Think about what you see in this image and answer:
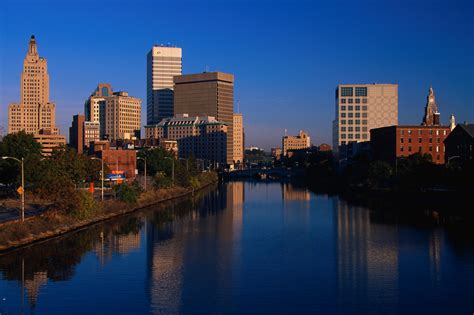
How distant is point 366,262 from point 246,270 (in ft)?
29.5

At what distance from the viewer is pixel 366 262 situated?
42.4 metres

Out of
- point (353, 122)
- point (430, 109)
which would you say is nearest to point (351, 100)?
point (353, 122)

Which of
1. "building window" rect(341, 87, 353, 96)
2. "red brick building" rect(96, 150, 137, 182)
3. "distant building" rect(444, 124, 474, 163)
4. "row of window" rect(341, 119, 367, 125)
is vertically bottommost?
"red brick building" rect(96, 150, 137, 182)

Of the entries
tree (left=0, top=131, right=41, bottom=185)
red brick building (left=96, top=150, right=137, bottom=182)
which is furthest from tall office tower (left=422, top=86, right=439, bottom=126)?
tree (left=0, top=131, right=41, bottom=185)

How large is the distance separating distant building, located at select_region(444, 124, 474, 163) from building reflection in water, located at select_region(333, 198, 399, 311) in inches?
1830

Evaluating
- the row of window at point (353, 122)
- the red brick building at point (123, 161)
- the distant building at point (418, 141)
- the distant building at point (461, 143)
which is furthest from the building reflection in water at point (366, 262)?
the row of window at point (353, 122)

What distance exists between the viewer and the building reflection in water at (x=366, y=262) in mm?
33031

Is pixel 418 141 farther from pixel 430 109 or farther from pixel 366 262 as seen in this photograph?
pixel 366 262

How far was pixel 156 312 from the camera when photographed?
29.7 meters

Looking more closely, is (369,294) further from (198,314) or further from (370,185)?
(370,185)

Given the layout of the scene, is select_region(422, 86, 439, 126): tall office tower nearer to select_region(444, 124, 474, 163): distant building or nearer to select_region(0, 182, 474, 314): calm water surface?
select_region(444, 124, 474, 163): distant building

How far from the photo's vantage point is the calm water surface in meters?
31.3

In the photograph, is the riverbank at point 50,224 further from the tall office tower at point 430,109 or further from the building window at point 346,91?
the building window at point 346,91

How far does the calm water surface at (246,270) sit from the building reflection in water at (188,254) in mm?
96
